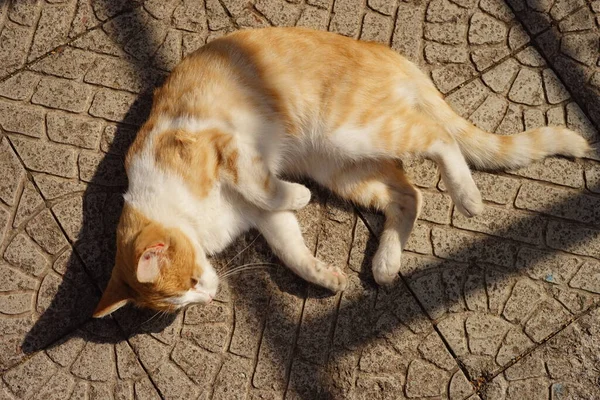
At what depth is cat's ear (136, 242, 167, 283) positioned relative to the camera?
260cm

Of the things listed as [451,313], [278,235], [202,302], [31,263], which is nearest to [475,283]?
[451,313]

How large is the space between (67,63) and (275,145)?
1.46 meters

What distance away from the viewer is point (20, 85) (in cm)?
361

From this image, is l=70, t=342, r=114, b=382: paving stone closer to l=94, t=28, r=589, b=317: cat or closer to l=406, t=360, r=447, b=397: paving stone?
l=94, t=28, r=589, b=317: cat

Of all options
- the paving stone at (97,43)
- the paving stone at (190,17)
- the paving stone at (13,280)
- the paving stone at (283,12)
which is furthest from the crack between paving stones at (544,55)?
the paving stone at (13,280)

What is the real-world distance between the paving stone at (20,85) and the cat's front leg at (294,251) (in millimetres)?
1640

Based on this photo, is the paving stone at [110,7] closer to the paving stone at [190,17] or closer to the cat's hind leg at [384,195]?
the paving stone at [190,17]

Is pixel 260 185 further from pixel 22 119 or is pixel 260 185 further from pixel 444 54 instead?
pixel 22 119

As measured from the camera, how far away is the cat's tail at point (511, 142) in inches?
121

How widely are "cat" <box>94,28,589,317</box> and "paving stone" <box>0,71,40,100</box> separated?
38.8 inches

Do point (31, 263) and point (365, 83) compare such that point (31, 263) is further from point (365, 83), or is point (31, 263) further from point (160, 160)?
point (365, 83)

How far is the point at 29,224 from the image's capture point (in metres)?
3.43

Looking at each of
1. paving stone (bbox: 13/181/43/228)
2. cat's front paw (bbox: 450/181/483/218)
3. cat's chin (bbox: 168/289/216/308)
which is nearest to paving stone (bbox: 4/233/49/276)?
paving stone (bbox: 13/181/43/228)

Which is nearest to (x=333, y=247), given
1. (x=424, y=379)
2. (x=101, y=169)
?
(x=424, y=379)
